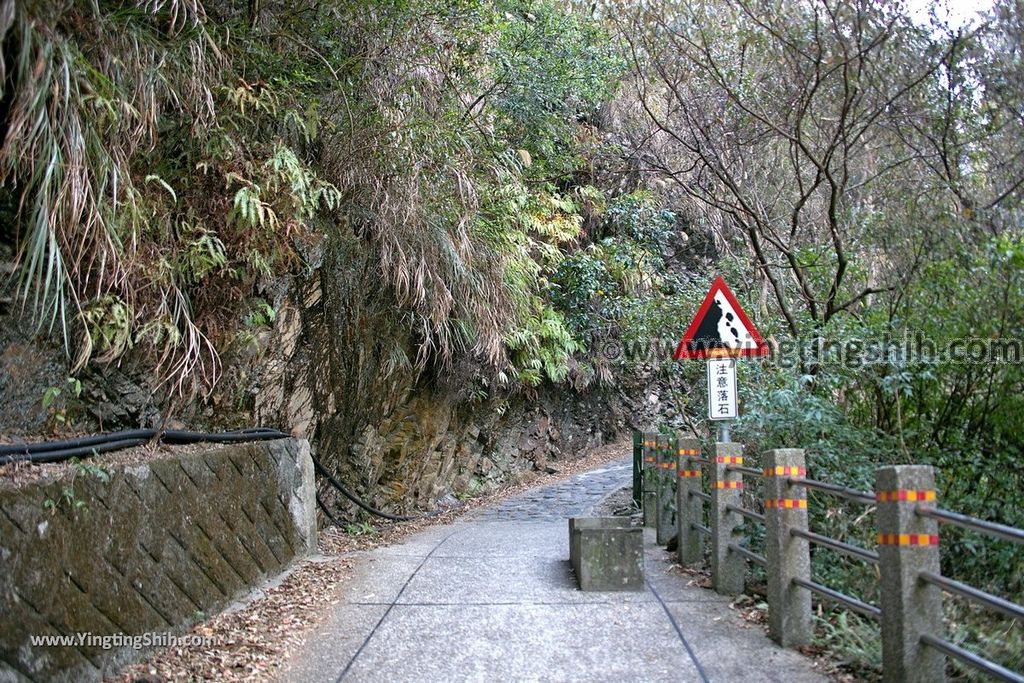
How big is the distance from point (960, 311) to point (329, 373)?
6.89 meters

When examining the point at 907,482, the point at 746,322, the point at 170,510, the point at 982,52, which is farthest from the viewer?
the point at 982,52

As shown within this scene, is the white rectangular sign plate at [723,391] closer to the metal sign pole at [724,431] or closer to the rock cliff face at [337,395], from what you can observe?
the metal sign pole at [724,431]

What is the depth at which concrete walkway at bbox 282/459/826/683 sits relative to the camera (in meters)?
4.91

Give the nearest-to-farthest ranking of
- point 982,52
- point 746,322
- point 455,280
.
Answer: point 746,322
point 982,52
point 455,280

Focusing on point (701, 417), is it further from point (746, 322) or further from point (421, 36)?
point (421, 36)

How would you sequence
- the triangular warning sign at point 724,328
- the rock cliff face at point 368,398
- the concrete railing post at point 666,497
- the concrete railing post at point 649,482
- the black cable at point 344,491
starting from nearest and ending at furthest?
1. the triangular warning sign at point 724,328
2. the concrete railing post at point 666,497
3. the rock cliff face at point 368,398
4. the black cable at point 344,491
5. the concrete railing post at point 649,482

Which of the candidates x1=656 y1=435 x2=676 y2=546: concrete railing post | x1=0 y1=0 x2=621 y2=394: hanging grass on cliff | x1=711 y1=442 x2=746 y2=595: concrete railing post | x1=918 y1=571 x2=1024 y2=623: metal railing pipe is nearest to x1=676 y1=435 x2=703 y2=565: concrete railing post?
x1=711 y1=442 x2=746 y2=595: concrete railing post

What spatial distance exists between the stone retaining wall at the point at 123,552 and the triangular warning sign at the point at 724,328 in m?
4.08

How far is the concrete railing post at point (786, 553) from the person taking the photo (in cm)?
529

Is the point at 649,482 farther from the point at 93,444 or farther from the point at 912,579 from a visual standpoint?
the point at 93,444

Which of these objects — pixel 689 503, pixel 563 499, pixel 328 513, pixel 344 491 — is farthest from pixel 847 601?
pixel 563 499

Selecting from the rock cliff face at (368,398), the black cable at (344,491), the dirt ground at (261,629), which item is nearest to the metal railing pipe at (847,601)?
the dirt ground at (261,629)

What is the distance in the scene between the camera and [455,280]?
1100cm

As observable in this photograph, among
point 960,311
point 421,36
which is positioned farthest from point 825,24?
point 421,36
